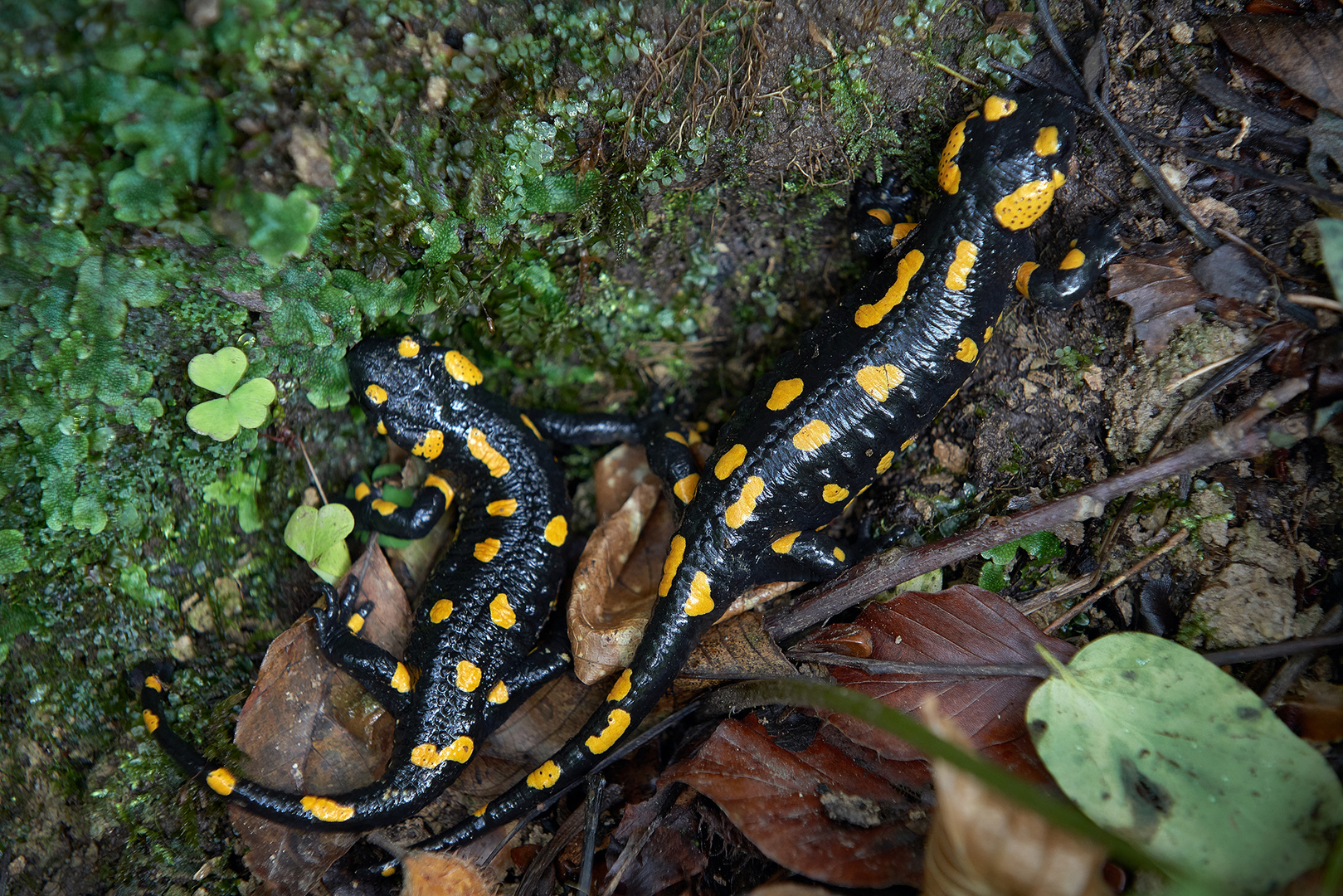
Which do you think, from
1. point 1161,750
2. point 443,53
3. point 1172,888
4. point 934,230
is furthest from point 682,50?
point 1172,888

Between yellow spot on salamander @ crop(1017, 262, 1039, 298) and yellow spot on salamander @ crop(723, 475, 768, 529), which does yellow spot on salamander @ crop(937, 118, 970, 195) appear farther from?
yellow spot on salamander @ crop(723, 475, 768, 529)

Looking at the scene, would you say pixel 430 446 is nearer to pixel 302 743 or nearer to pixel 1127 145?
pixel 302 743

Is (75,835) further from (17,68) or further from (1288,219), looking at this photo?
(1288,219)

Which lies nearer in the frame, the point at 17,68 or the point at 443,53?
the point at 17,68

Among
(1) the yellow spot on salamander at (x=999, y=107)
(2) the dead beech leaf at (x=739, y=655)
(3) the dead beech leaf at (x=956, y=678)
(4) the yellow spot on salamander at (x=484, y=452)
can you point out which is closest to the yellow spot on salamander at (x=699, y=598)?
(2) the dead beech leaf at (x=739, y=655)

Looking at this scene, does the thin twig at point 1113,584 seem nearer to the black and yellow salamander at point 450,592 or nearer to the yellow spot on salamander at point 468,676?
the black and yellow salamander at point 450,592

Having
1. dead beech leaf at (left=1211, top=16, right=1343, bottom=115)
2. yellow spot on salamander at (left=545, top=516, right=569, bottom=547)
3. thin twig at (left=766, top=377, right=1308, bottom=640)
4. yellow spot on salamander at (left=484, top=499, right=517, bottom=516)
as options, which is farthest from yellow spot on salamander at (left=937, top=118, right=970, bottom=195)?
yellow spot on salamander at (left=484, top=499, right=517, bottom=516)

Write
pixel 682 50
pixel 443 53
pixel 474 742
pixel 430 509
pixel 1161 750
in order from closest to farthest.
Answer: pixel 1161 750 → pixel 443 53 → pixel 682 50 → pixel 474 742 → pixel 430 509
